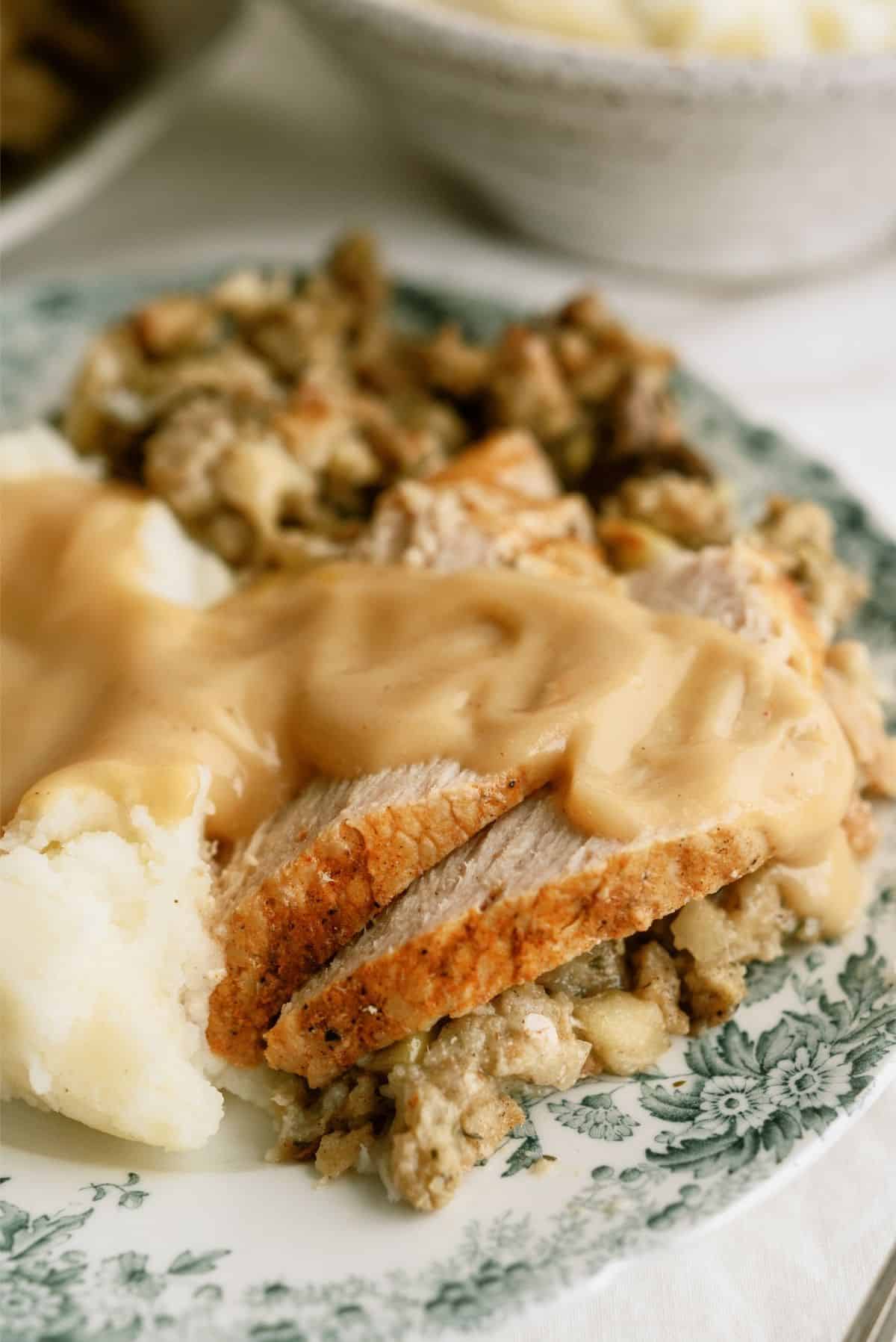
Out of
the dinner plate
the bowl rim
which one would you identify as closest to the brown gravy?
the dinner plate

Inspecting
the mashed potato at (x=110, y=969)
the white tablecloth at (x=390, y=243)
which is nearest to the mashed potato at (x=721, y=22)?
the white tablecloth at (x=390, y=243)

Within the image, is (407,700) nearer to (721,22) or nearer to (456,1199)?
(456,1199)

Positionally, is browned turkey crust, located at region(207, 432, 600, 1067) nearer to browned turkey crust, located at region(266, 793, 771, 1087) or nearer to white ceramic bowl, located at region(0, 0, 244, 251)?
browned turkey crust, located at region(266, 793, 771, 1087)

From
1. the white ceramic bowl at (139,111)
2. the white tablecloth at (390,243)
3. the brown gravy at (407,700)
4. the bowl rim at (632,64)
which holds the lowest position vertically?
the brown gravy at (407,700)

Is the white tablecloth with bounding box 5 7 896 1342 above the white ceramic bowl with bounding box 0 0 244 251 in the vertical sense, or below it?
below

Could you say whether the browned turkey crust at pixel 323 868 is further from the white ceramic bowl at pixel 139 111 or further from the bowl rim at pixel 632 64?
the white ceramic bowl at pixel 139 111
